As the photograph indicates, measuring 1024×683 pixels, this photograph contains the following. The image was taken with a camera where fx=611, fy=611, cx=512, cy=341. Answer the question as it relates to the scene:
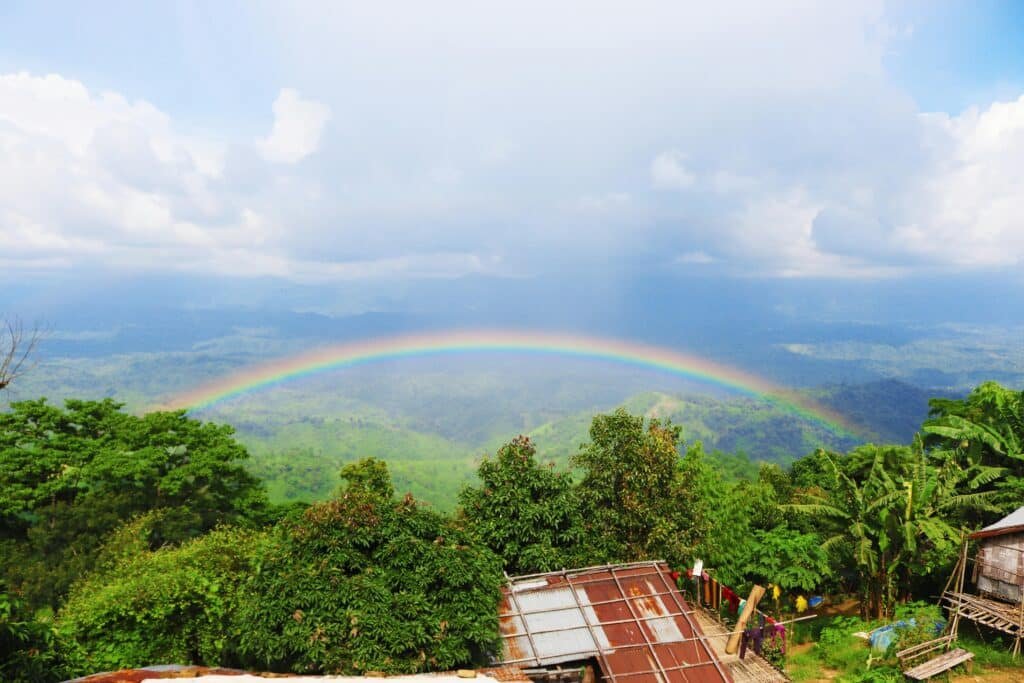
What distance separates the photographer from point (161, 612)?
12445 millimetres

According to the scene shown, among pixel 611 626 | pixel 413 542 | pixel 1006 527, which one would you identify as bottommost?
pixel 611 626

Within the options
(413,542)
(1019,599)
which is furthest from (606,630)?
(1019,599)

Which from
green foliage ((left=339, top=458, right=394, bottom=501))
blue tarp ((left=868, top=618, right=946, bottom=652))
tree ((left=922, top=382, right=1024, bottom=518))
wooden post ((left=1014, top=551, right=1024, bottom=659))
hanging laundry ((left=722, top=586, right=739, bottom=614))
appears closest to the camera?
wooden post ((left=1014, top=551, right=1024, bottom=659))

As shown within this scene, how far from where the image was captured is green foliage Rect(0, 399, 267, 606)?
21.2 meters

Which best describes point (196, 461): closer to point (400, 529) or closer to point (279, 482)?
point (400, 529)

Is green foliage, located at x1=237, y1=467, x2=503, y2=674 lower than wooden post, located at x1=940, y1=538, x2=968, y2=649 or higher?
higher

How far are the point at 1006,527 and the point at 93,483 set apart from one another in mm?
30250

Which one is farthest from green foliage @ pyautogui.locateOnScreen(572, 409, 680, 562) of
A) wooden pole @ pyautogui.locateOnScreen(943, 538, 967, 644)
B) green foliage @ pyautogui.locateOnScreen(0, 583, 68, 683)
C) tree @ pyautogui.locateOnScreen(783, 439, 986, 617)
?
green foliage @ pyautogui.locateOnScreen(0, 583, 68, 683)

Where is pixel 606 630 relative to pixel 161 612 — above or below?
above

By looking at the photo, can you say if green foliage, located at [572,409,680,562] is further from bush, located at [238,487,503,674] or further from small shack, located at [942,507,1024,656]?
small shack, located at [942,507,1024,656]

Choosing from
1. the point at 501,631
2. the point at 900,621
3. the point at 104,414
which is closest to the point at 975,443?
the point at 900,621

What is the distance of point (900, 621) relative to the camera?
46.9 feet

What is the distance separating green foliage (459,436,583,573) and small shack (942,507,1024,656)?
27.4ft

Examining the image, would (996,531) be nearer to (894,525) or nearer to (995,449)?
(894,525)
